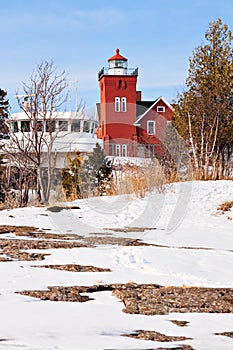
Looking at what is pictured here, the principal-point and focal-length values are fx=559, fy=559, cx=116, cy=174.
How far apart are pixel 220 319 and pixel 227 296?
1.92 ft

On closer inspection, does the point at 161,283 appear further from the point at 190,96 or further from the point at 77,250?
the point at 190,96

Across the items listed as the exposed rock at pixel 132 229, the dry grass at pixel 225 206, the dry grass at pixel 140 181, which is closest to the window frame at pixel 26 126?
the dry grass at pixel 140 181

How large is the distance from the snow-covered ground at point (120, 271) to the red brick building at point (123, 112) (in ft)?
95.6

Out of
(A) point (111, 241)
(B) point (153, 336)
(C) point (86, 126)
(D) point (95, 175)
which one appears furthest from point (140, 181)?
(C) point (86, 126)

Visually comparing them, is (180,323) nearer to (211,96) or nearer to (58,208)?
(58,208)

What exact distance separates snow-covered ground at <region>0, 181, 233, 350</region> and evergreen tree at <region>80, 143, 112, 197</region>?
2184 millimetres

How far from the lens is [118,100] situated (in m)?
40.2

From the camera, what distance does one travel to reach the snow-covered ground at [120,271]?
2.79m

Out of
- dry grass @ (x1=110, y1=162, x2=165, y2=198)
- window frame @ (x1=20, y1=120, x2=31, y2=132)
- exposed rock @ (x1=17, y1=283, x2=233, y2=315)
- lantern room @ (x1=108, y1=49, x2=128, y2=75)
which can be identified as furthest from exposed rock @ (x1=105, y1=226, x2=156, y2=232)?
lantern room @ (x1=108, y1=49, x2=128, y2=75)

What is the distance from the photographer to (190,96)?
17.0m

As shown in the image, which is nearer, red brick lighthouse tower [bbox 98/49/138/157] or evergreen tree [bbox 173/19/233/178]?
evergreen tree [bbox 173/19/233/178]

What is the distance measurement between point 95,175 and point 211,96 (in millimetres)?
4340

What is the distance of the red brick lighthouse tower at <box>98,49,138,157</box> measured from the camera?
39.7 m

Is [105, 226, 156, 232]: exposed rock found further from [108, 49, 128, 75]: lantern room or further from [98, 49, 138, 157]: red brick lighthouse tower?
[108, 49, 128, 75]: lantern room
